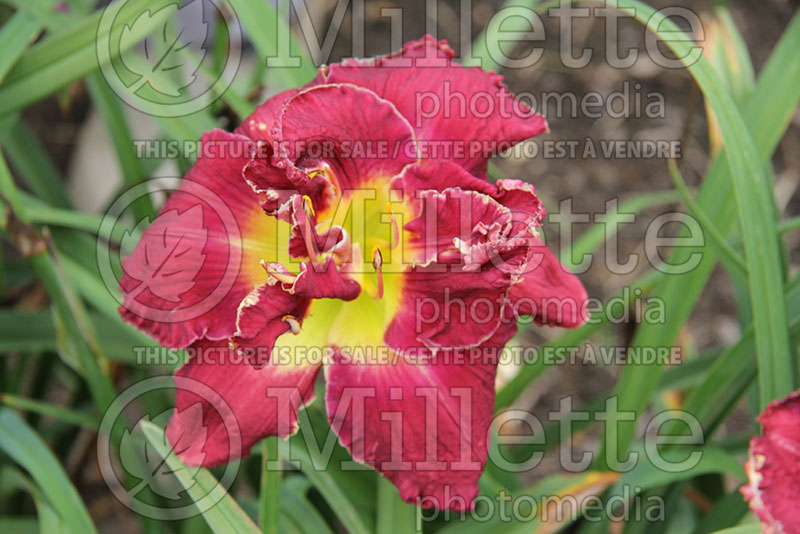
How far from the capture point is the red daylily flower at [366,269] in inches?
21.6

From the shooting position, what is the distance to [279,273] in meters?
0.54

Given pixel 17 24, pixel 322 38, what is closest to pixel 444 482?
pixel 17 24

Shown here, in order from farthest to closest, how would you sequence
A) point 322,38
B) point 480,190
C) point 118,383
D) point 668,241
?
point 322,38, point 668,241, point 118,383, point 480,190

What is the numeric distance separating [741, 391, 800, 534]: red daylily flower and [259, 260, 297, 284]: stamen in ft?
1.10

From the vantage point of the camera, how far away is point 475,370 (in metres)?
0.58

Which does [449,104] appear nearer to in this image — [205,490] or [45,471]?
[205,490]

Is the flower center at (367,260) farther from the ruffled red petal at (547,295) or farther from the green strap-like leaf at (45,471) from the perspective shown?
the green strap-like leaf at (45,471)

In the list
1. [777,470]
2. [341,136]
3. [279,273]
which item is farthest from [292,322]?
[777,470]

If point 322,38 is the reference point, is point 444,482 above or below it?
below

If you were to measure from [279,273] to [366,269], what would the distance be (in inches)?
3.6

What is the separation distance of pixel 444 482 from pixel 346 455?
0.22 m

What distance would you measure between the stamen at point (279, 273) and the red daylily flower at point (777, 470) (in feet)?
1.10

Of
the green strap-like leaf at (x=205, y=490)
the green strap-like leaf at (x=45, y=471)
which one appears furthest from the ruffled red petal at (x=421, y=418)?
the green strap-like leaf at (x=45, y=471)

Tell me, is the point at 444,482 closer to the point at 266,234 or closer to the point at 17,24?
the point at 266,234
